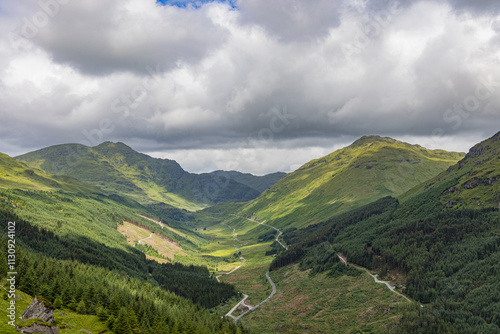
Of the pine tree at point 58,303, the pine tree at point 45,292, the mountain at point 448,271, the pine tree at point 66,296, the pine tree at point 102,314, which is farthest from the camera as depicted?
the mountain at point 448,271

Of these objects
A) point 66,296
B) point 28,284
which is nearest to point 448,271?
point 66,296

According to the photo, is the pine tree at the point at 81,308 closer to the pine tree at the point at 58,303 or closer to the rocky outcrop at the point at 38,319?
the pine tree at the point at 58,303

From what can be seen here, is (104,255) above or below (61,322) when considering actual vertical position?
below

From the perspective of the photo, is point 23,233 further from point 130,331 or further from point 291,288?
point 291,288

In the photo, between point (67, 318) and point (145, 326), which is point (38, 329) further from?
point (145, 326)

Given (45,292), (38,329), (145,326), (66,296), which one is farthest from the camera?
(66,296)

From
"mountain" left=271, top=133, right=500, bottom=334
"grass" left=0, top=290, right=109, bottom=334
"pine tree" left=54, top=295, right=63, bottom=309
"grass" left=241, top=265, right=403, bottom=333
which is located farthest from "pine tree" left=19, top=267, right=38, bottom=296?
"mountain" left=271, top=133, right=500, bottom=334

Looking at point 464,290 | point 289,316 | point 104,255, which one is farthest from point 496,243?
point 104,255

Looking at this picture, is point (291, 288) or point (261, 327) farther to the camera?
point (291, 288)

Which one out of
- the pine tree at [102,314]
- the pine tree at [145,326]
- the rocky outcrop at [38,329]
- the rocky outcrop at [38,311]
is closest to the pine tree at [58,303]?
the pine tree at [102,314]
